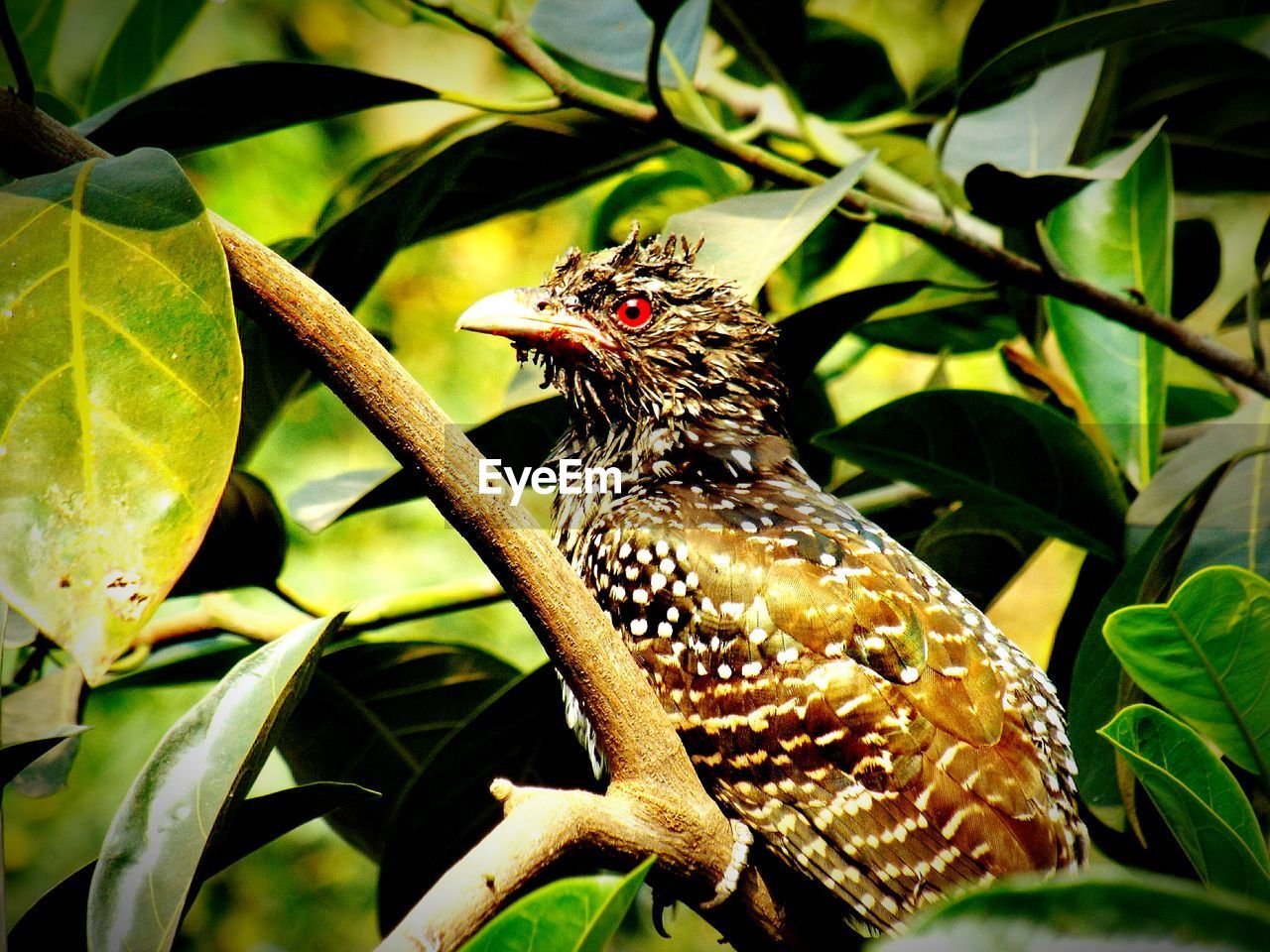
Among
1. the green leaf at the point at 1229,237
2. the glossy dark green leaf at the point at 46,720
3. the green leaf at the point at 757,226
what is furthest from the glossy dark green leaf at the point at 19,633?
the green leaf at the point at 1229,237

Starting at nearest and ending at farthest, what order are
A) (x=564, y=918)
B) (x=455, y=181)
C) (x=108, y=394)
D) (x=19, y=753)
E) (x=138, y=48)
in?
(x=564, y=918), (x=108, y=394), (x=19, y=753), (x=455, y=181), (x=138, y=48)

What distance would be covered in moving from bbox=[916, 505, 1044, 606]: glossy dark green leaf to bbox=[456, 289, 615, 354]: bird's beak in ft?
2.29

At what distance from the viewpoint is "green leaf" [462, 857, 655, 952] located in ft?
2.34

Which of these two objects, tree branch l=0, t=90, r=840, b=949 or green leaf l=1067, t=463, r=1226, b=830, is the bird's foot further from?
green leaf l=1067, t=463, r=1226, b=830

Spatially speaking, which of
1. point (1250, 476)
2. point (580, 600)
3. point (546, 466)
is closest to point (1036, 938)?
point (580, 600)

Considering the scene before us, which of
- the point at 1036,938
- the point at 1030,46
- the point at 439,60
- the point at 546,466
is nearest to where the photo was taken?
the point at 1036,938

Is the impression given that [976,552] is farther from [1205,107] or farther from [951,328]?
[1205,107]

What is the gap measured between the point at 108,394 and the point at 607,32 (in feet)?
4.60

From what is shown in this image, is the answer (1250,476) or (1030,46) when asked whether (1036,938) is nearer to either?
(1250,476)

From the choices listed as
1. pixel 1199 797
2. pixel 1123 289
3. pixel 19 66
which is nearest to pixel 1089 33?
pixel 1123 289

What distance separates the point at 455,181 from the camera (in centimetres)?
185

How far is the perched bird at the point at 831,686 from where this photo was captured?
1493 mm

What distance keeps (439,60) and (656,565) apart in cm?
172

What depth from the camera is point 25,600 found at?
746mm
